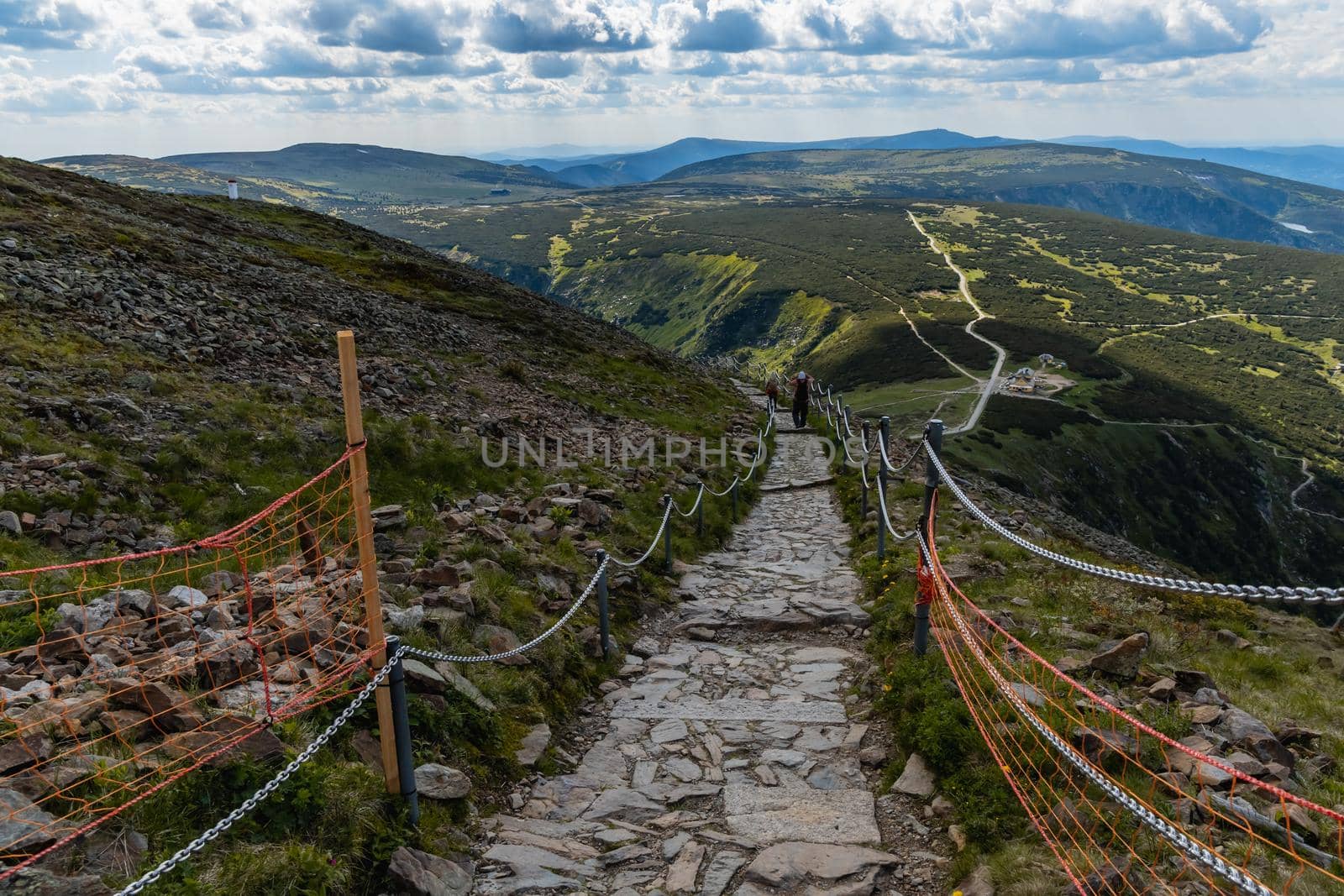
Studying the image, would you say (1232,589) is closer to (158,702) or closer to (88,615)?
(158,702)

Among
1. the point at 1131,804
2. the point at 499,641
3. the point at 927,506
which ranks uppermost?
the point at 927,506

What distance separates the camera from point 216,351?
15.9 meters

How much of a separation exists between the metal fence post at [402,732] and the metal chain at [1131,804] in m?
4.07

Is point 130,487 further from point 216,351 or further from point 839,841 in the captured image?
point 839,841

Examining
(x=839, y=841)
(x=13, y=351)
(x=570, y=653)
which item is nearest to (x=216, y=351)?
(x=13, y=351)

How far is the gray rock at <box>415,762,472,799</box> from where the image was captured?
17.8ft

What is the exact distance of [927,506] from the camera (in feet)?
27.3

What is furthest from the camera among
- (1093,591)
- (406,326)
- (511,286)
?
(511,286)

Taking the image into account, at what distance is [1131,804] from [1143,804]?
47cm

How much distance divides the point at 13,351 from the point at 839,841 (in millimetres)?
13964

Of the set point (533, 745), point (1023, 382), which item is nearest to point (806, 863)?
point (533, 745)

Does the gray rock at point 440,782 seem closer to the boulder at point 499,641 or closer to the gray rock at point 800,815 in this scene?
the boulder at point 499,641

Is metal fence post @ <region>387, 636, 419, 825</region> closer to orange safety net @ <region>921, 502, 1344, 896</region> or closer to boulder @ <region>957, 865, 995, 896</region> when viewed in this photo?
boulder @ <region>957, 865, 995, 896</region>

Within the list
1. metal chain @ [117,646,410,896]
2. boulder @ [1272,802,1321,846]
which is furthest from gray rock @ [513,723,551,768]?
boulder @ [1272,802,1321,846]
